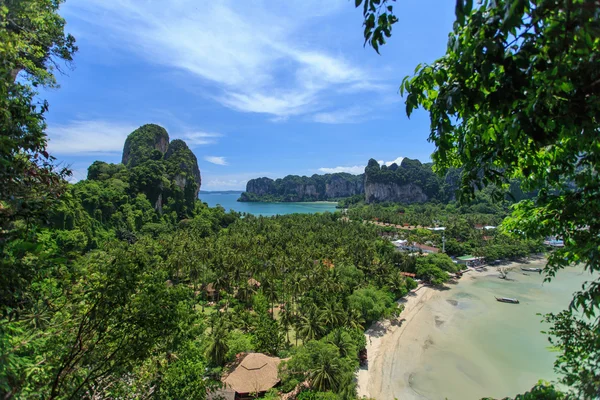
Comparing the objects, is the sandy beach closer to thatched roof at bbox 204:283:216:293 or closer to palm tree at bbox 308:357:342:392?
palm tree at bbox 308:357:342:392

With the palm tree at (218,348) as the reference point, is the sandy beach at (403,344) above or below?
below

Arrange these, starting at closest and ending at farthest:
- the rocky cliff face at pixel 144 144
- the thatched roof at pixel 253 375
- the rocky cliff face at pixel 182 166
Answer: the thatched roof at pixel 253 375, the rocky cliff face at pixel 182 166, the rocky cliff face at pixel 144 144

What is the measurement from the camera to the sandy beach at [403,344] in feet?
57.4

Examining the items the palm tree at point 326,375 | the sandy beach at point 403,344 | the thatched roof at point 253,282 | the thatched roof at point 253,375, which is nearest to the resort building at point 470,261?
the sandy beach at point 403,344

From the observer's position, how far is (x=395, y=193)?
13812 cm

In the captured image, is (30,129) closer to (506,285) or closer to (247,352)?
(247,352)

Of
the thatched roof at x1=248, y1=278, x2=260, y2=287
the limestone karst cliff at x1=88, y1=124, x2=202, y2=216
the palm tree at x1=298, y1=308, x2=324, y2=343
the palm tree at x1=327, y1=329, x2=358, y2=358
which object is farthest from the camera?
the limestone karst cliff at x1=88, y1=124, x2=202, y2=216

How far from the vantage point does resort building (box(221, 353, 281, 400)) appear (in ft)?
52.3

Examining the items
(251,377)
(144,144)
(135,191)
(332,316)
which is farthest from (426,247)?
(144,144)

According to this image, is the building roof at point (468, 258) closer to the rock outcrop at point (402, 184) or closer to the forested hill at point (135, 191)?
the forested hill at point (135, 191)

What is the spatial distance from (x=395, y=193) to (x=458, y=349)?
122413mm

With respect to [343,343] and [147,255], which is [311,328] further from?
[147,255]

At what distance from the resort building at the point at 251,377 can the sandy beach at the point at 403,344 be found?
215 inches

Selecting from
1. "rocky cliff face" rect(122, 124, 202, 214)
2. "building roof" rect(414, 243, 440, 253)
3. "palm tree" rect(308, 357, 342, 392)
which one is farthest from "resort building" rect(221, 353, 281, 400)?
"rocky cliff face" rect(122, 124, 202, 214)
